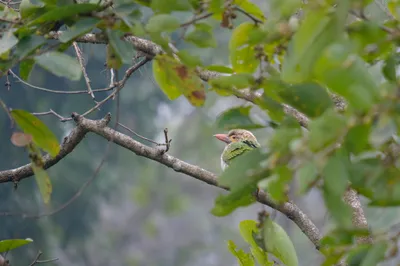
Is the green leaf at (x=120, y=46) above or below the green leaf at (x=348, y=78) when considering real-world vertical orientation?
below

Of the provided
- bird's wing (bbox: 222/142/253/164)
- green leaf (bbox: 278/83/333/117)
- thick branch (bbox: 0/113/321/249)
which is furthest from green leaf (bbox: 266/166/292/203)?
bird's wing (bbox: 222/142/253/164)

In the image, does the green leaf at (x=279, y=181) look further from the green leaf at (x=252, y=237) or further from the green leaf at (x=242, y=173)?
the green leaf at (x=252, y=237)

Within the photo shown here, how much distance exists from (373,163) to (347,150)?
0.42 ft

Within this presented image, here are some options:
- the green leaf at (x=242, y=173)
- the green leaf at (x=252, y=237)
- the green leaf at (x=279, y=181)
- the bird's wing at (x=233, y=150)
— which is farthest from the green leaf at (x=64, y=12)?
the bird's wing at (x=233, y=150)

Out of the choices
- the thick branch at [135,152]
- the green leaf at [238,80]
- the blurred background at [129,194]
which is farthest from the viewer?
the blurred background at [129,194]

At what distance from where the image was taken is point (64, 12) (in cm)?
159

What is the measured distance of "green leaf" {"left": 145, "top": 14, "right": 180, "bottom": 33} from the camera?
148 centimetres

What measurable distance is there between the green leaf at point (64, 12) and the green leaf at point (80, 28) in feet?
0.09

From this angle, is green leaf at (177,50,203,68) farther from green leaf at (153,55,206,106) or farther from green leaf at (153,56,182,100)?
green leaf at (153,56,182,100)

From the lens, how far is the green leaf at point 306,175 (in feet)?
3.64

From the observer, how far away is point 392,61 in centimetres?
139

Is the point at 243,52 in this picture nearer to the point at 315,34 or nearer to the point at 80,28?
the point at 80,28

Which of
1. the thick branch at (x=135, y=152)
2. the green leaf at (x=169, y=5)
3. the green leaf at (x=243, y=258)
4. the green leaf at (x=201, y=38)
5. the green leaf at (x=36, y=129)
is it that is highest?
the green leaf at (x=169, y=5)

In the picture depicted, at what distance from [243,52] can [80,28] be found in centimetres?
41
